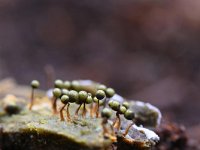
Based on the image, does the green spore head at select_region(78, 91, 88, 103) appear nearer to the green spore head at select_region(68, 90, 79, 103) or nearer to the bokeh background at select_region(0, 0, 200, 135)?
the green spore head at select_region(68, 90, 79, 103)

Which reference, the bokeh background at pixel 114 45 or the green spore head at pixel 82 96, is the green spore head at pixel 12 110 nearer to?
the green spore head at pixel 82 96

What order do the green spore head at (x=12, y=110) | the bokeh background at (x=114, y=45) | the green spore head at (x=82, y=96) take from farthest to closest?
the bokeh background at (x=114, y=45)
the green spore head at (x=12, y=110)
the green spore head at (x=82, y=96)

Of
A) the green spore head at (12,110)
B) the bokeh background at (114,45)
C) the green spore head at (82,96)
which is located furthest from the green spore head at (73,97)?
the bokeh background at (114,45)

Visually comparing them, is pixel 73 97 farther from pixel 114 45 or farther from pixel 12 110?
pixel 114 45

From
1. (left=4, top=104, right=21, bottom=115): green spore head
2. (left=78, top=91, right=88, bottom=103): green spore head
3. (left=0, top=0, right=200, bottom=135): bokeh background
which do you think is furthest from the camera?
(left=0, top=0, right=200, bottom=135): bokeh background

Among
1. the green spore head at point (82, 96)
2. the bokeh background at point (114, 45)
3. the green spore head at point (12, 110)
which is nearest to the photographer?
the green spore head at point (82, 96)

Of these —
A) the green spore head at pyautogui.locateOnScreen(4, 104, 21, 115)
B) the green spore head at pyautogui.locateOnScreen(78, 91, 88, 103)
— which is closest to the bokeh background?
the green spore head at pyautogui.locateOnScreen(4, 104, 21, 115)

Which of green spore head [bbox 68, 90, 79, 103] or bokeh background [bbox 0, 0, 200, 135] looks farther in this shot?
bokeh background [bbox 0, 0, 200, 135]

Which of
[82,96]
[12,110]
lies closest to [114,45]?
[12,110]

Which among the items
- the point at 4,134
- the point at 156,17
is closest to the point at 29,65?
the point at 156,17
